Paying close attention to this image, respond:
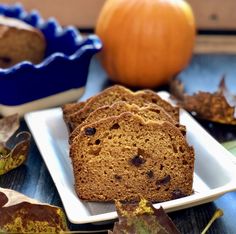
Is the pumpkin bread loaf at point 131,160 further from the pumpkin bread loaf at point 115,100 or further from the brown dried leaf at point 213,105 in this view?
the brown dried leaf at point 213,105

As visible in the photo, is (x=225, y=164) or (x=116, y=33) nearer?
(x=225, y=164)

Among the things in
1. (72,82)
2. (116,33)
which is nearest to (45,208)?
(72,82)

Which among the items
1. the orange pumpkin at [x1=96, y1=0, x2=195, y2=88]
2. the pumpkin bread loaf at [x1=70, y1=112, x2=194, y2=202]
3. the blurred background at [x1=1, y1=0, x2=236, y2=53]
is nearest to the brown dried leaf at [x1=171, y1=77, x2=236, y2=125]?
the orange pumpkin at [x1=96, y1=0, x2=195, y2=88]

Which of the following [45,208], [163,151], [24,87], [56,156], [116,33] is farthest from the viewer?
[116,33]

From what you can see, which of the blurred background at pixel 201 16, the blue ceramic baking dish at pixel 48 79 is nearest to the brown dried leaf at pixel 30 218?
the blue ceramic baking dish at pixel 48 79

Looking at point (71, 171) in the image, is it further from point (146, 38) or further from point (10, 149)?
point (146, 38)

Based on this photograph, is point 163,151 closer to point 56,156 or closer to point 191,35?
point 56,156
